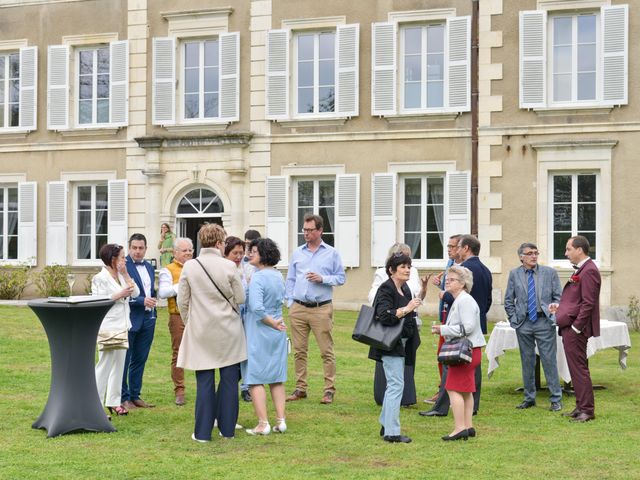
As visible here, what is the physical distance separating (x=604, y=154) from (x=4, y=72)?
1322 centimetres

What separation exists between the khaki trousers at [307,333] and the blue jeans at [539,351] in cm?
189

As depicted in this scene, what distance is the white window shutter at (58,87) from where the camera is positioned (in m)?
22.5

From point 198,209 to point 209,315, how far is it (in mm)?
13818

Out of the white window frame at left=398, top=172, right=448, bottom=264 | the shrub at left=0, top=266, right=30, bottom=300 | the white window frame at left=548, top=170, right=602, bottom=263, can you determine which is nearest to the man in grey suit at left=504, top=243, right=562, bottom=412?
the white window frame at left=548, top=170, right=602, bottom=263

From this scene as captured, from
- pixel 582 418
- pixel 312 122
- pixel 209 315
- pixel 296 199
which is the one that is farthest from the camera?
pixel 296 199

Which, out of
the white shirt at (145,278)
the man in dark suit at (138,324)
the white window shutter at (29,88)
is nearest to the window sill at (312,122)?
the white window shutter at (29,88)

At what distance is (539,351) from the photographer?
10.2 meters

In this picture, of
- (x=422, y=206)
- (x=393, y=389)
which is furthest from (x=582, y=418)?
(x=422, y=206)

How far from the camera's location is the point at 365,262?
20797 millimetres

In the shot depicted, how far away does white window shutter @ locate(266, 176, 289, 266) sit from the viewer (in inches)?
831

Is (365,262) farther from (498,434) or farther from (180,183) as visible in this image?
(498,434)

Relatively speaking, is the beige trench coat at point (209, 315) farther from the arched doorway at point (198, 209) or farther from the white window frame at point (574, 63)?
the arched doorway at point (198, 209)

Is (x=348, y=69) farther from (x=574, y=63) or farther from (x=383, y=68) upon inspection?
(x=574, y=63)

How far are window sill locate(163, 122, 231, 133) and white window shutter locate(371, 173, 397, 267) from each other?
3436 millimetres
